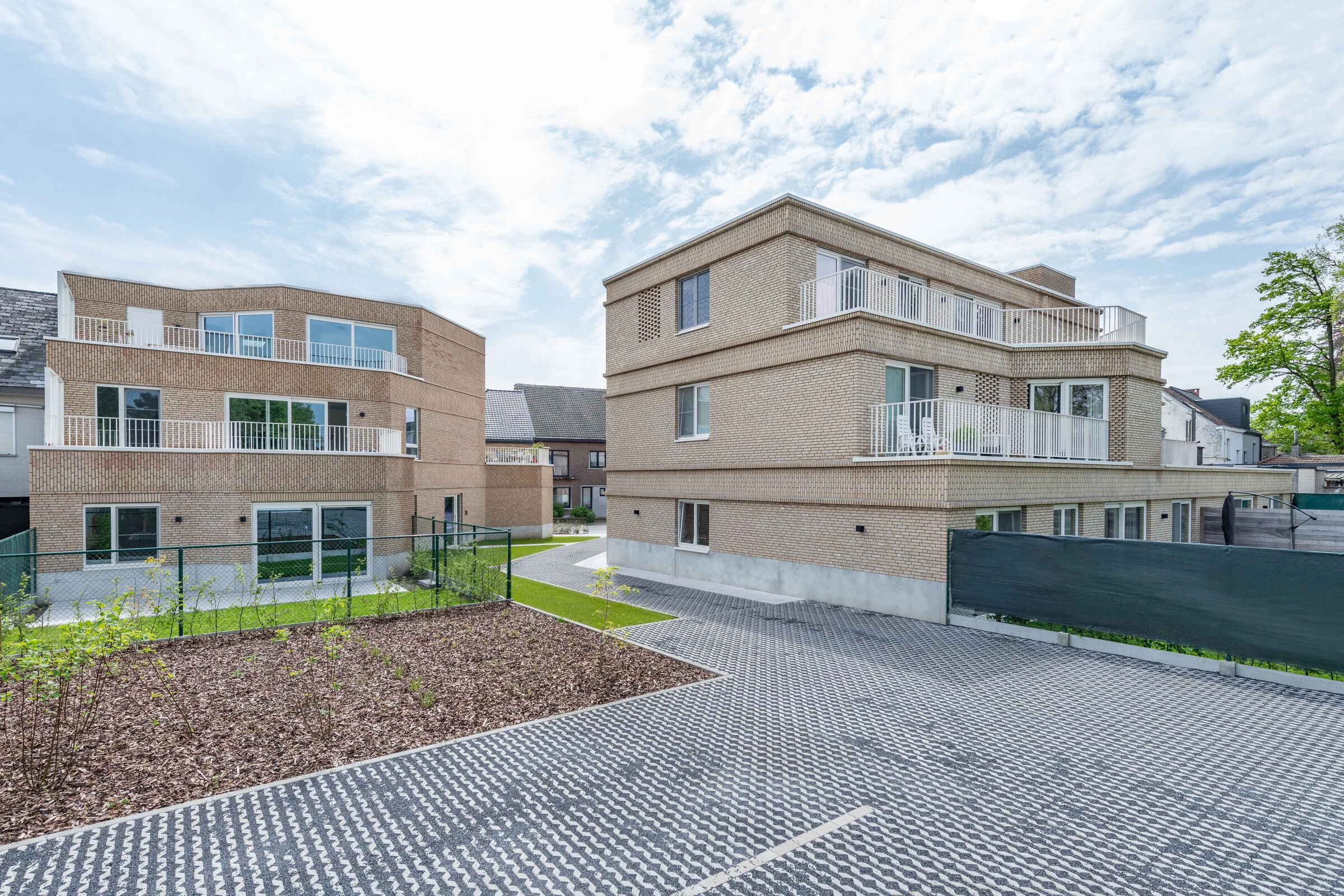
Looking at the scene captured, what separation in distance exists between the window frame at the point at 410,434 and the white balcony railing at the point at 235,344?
145 cm

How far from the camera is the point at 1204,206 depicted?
17953 mm

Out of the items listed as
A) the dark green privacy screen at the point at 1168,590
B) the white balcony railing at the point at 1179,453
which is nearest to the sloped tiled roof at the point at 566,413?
the white balcony railing at the point at 1179,453

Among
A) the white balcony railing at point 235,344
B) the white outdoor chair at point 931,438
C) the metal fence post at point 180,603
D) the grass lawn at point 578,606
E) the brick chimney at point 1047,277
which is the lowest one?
the grass lawn at point 578,606

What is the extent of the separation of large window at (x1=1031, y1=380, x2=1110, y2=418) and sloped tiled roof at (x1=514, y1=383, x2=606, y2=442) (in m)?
26.1

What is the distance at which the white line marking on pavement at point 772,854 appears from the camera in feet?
12.5

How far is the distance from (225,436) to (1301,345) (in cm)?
4345

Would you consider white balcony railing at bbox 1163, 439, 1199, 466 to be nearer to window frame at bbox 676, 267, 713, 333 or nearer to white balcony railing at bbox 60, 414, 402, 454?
window frame at bbox 676, 267, 713, 333

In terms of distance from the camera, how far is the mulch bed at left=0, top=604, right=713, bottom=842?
16.6 ft

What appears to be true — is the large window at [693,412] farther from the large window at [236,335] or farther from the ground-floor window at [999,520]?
the large window at [236,335]

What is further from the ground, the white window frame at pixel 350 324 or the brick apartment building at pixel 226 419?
the white window frame at pixel 350 324

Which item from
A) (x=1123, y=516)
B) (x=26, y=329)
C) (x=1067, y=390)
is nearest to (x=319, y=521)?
(x=26, y=329)

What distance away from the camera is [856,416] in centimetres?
1230

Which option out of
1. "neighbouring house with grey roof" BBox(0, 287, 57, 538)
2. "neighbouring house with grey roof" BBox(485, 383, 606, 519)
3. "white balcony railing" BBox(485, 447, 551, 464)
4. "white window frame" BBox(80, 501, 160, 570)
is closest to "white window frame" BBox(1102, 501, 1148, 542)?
"white balcony railing" BBox(485, 447, 551, 464)

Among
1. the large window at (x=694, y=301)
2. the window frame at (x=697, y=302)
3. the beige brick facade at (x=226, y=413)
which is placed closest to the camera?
the beige brick facade at (x=226, y=413)
